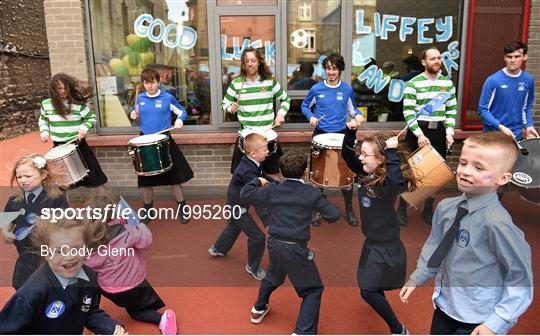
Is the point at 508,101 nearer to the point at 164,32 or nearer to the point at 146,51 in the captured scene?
the point at 164,32

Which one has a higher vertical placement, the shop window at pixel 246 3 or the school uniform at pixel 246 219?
the shop window at pixel 246 3

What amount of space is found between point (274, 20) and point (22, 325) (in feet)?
15.4

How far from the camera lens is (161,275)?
3.72 m

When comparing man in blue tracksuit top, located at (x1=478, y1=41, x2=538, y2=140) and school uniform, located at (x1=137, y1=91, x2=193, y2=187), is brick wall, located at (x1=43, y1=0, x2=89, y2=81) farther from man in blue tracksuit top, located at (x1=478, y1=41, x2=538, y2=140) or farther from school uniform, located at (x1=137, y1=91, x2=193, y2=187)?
man in blue tracksuit top, located at (x1=478, y1=41, x2=538, y2=140)

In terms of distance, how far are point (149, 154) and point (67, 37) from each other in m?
2.29

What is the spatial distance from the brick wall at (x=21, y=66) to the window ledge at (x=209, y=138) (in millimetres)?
7878

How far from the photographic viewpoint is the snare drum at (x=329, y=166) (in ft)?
13.2

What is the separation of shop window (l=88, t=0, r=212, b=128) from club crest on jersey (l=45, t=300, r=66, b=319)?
161 inches

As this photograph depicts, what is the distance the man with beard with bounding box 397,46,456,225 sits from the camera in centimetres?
455

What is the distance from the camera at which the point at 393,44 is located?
586 centimetres

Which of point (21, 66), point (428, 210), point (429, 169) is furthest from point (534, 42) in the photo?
point (21, 66)

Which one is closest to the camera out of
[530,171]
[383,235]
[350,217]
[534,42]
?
[383,235]

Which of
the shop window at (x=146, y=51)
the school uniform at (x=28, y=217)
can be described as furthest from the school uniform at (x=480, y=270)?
the shop window at (x=146, y=51)

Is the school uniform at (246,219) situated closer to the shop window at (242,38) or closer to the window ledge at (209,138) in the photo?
the window ledge at (209,138)
